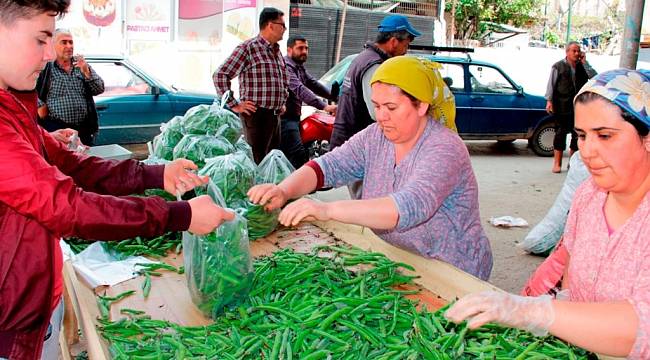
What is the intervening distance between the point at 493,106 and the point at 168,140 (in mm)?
8162

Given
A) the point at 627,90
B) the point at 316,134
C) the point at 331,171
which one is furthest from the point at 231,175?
the point at 316,134

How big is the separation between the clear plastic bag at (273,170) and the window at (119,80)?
545 cm

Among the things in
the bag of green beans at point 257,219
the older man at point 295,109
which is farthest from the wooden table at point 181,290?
the older man at point 295,109

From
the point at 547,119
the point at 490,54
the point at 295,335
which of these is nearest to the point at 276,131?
the point at 295,335

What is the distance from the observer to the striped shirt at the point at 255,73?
5924mm

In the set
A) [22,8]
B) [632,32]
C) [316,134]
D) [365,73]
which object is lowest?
[316,134]

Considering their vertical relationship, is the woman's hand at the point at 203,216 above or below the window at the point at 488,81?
below

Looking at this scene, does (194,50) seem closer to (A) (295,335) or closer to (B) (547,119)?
(B) (547,119)

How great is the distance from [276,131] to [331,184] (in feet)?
10.5

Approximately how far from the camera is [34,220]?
172cm

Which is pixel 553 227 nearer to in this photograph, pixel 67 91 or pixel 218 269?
pixel 218 269

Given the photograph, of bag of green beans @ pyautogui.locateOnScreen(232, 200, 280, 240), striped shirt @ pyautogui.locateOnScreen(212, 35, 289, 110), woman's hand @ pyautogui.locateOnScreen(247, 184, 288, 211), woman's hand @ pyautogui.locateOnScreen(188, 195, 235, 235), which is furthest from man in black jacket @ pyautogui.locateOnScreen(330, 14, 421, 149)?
woman's hand @ pyautogui.locateOnScreen(188, 195, 235, 235)

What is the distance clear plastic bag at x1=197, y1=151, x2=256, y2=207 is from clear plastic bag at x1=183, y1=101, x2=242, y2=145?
0.67m

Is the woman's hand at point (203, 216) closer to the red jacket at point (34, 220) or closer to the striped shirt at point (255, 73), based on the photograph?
the red jacket at point (34, 220)
